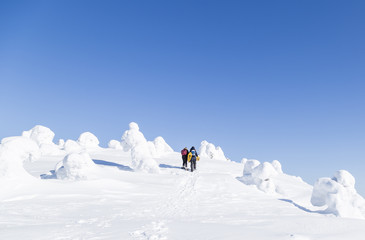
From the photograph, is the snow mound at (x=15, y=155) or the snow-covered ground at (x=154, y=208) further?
the snow mound at (x=15, y=155)

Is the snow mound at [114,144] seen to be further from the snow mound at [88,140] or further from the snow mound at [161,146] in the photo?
the snow mound at [161,146]

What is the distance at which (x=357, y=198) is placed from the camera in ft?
49.5

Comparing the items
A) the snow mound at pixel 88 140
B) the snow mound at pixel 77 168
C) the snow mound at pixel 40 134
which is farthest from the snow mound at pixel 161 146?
the snow mound at pixel 77 168

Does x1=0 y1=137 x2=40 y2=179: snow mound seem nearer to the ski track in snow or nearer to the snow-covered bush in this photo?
the ski track in snow

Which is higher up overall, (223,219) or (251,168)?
(251,168)

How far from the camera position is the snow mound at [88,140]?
4725 centimetres

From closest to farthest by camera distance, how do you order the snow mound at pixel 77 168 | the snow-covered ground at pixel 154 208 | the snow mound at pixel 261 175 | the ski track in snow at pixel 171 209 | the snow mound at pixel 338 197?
the ski track in snow at pixel 171 209 < the snow-covered ground at pixel 154 208 < the snow mound at pixel 338 197 < the snow mound at pixel 77 168 < the snow mound at pixel 261 175

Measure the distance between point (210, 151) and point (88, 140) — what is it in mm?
24290

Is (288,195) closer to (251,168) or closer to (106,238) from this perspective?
Result: (251,168)

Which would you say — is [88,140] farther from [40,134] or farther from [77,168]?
[77,168]

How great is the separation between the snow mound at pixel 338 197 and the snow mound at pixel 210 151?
33829mm

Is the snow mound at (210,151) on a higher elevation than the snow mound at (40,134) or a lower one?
lower

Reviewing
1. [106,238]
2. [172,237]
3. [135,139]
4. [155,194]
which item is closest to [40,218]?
[106,238]

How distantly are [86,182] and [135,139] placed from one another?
20.9 m
